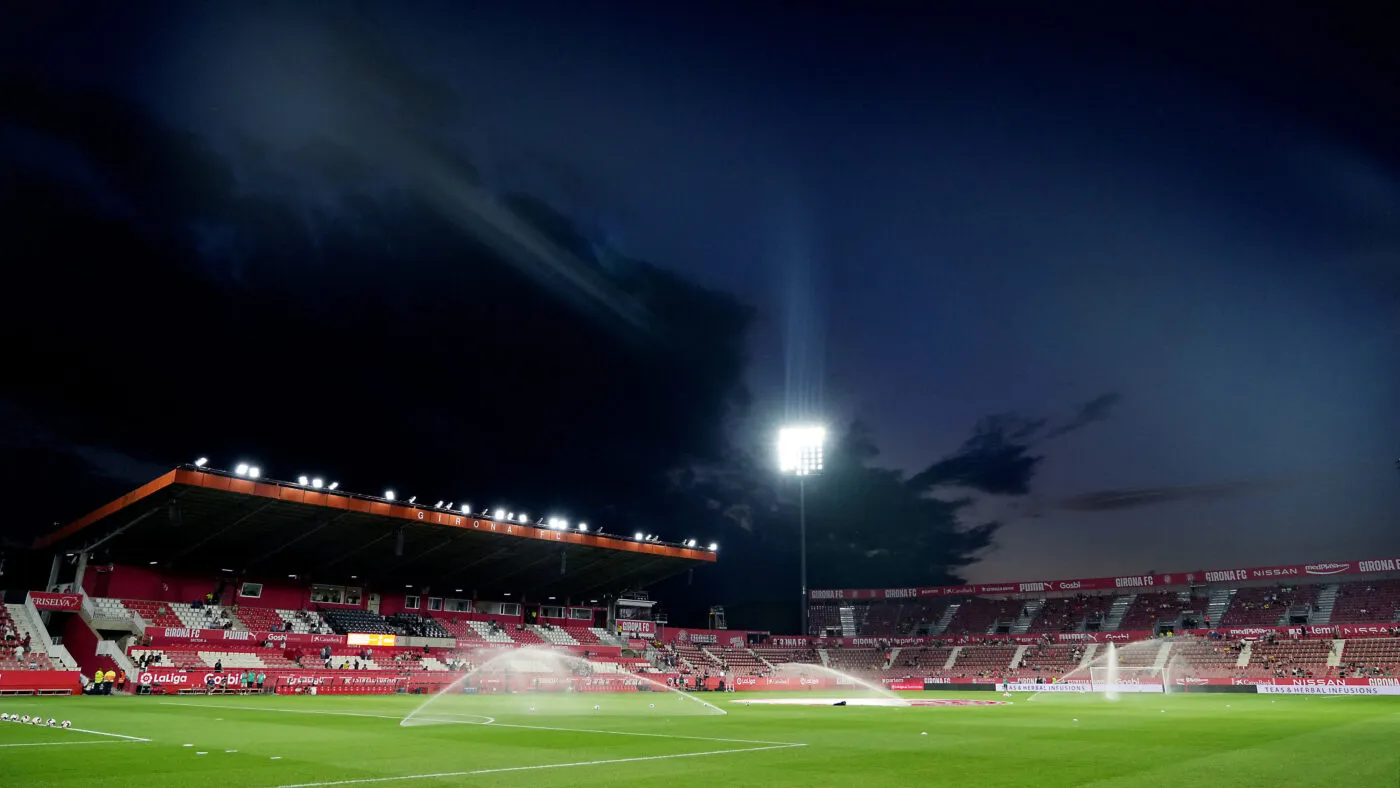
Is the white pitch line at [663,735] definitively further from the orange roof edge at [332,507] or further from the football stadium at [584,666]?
the orange roof edge at [332,507]

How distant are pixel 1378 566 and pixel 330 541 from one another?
285 ft

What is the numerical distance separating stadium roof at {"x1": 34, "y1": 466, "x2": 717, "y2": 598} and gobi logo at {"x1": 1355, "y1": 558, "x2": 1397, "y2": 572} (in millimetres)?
58545

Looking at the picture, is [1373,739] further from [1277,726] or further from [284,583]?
[284,583]

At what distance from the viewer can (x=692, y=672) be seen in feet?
224

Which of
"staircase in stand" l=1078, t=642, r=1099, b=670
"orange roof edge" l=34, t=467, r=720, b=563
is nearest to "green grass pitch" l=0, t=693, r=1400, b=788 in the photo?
"orange roof edge" l=34, t=467, r=720, b=563

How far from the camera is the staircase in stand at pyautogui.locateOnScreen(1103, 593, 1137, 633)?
81.4 metres

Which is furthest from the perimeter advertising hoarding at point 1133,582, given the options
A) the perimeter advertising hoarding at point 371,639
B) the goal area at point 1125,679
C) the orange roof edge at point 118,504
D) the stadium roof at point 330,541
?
the orange roof edge at point 118,504

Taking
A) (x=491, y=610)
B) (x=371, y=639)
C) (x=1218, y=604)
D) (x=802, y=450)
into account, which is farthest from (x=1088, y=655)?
(x=371, y=639)

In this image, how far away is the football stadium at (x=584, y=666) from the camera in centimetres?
1345

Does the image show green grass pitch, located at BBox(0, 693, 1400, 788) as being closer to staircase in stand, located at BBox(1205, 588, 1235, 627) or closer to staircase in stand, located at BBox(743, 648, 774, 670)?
staircase in stand, located at BBox(743, 648, 774, 670)

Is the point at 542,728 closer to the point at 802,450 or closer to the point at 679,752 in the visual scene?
the point at 679,752

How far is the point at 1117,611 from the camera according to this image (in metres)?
83.4

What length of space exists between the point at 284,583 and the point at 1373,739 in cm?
5900

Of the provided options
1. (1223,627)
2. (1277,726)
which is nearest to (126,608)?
(1277,726)
